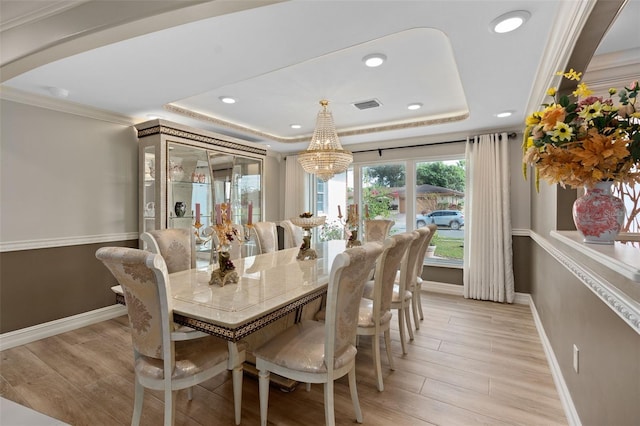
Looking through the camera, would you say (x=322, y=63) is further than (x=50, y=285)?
No

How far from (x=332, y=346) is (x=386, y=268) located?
736 mm

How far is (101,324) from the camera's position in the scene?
10.9 ft

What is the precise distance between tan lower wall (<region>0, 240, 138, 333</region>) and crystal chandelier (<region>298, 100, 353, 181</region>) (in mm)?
2494

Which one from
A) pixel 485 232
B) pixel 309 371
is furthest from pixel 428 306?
pixel 309 371

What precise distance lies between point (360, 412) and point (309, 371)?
1.70 feet

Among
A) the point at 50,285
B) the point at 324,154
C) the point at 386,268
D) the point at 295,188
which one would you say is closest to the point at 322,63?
the point at 324,154

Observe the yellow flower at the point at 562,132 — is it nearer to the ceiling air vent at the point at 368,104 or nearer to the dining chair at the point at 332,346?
the dining chair at the point at 332,346

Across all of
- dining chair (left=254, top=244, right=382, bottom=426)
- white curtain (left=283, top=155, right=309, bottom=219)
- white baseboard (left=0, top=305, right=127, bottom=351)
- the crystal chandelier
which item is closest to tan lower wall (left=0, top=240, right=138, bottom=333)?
white baseboard (left=0, top=305, right=127, bottom=351)

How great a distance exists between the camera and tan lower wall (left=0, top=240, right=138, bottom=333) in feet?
9.26

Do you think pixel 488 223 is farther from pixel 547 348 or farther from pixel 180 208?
pixel 180 208

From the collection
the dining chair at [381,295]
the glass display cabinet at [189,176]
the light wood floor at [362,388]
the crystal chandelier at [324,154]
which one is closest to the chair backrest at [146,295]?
the light wood floor at [362,388]

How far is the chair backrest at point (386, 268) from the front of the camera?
6.72 feet

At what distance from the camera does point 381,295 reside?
213 centimetres

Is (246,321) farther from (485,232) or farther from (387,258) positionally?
(485,232)
